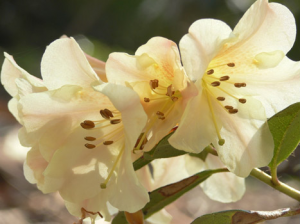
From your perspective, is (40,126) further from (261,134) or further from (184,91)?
(261,134)

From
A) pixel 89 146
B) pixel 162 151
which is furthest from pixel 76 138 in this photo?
pixel 162 151

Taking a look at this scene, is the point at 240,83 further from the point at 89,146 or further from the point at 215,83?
the point at 89,146

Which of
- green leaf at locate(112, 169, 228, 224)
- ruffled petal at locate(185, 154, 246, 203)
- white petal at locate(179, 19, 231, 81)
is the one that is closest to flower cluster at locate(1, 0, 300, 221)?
white petal at locate(179, 19, 231, 81)

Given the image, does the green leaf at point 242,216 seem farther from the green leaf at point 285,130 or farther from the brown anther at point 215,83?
the brown anther at point 215,83

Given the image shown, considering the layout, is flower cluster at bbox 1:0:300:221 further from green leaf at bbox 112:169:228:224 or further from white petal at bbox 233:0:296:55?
green leaf at bbox 112:169:228:224

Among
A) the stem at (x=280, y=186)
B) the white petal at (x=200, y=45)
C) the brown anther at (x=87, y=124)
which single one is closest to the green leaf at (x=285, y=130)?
the stem at (x=280, y=186)

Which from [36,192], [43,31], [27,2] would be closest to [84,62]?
[36,192]
